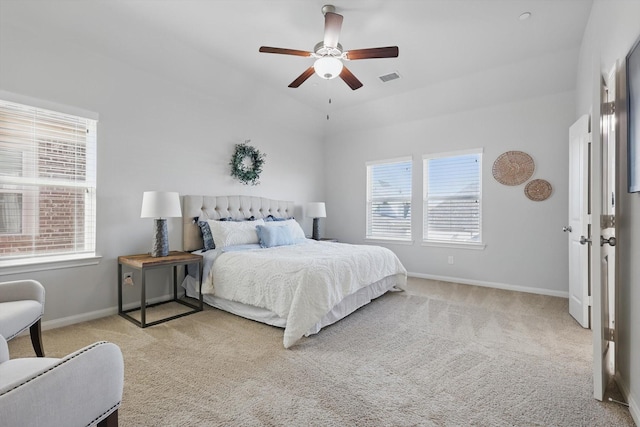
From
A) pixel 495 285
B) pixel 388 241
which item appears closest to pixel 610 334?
pixel 495 285

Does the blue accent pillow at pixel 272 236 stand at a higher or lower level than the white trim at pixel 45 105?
lower

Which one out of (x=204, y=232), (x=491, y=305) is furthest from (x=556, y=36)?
(x=204, y=232)

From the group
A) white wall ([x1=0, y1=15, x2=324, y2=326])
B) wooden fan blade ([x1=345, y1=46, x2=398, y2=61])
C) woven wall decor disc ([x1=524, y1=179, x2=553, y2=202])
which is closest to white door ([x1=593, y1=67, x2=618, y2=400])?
wooden fan blade ([x1=345, y1=46, x2=398, y2=61])

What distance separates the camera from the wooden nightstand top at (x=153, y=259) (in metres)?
3.03

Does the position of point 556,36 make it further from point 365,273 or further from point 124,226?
Answer: point 124,226

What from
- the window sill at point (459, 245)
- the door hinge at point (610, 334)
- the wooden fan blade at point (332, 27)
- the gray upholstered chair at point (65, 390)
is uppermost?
the wooden fan blade at point (332, 27)

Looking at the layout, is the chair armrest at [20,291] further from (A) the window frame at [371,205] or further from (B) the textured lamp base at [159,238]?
(A) the window frame at [371,205]

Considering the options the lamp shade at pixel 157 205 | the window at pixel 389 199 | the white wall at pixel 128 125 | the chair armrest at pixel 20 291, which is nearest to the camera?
the chair armrest at pixel 20 291

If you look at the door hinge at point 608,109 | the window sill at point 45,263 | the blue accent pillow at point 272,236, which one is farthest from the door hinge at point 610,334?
the window sill at point 45,263

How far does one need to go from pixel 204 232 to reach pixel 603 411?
3.92m

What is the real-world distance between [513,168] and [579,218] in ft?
4.66

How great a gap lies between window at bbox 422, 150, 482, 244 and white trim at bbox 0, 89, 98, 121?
4659mm

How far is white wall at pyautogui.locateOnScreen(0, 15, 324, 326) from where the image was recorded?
113 inches

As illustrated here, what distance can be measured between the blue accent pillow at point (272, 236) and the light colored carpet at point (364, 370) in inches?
44.5
